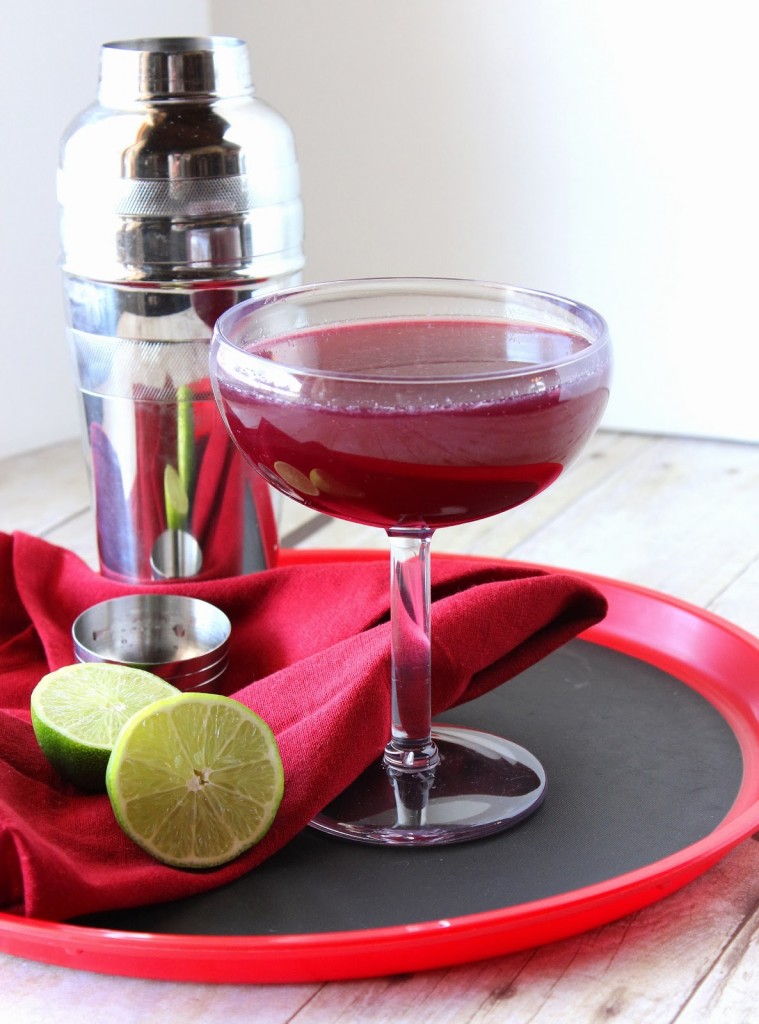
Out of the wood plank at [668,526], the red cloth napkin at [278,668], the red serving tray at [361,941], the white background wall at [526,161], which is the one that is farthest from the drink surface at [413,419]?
the white background wall at [526,161]

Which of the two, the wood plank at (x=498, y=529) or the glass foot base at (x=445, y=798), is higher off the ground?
the glass foot base at (x=445, y=798)

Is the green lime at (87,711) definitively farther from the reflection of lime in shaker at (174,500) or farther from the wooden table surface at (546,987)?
the reflection of lime in shaker at (174,500)

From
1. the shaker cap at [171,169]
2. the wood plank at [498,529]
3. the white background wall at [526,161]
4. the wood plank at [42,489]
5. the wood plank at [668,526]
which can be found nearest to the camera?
the shaker cap at [171,169]

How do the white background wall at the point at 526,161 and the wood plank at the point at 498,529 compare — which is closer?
the wood plank at the point at 498,529

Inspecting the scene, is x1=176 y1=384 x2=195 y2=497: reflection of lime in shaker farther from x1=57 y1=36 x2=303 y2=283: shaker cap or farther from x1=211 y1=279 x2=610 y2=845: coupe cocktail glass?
x1=211 y1=279 x2=610 y2=845: coupe cocktail glass

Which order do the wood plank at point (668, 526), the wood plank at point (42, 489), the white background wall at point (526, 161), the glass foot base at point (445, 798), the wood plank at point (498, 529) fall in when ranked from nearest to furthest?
the glass foot base at point (445, 798)
the wood plank at point (668, 526)
the wood plank at point (498, 529)
the wood plank at point (42, 489)
the white background wall at point (526, 161)

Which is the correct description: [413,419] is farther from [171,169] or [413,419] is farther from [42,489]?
[42,489]

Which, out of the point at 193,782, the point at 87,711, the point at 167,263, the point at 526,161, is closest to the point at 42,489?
the point at 167,263
